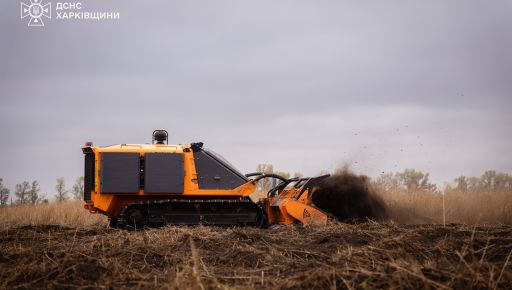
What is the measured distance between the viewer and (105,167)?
41.2 feet

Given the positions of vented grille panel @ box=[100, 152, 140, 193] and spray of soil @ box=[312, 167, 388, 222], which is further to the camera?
spray of soil @ box=[312, 167, 388, 222]

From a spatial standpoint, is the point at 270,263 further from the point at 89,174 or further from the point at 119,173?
the point at 89,174

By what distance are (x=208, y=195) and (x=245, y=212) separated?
3.17 ft

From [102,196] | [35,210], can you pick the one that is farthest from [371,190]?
[35,210]

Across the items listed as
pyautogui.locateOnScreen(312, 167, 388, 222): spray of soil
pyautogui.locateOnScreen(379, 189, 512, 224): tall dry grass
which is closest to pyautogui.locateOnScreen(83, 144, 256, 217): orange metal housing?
pyautogui.locateOnScreen(312, 167, 388, 222): spray of soil

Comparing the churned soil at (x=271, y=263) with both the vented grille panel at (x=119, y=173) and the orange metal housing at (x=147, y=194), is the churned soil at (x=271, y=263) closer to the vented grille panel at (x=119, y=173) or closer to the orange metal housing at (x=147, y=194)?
the vented grille panel at (x=119, y=173)

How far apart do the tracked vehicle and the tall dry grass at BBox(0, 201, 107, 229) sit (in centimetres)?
370

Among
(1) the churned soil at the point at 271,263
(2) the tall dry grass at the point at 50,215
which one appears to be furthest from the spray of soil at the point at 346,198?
(2) the tall dry grass at the point at 50,215

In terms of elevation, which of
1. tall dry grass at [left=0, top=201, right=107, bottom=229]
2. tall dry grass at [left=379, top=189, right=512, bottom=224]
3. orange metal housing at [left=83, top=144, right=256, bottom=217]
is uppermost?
orange metal housing at [left=83, top=144, right=256, bottom=217]

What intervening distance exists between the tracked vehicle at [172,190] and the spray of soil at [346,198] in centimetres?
68

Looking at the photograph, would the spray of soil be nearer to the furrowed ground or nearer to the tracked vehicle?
the tracked vehicle

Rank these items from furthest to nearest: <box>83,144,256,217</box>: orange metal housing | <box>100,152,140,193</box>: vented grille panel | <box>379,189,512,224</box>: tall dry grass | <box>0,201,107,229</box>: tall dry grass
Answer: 1. <box>0,201,107,229</box>: tall dry grass
2. <box>379,189,512,224</box>: tall dry grass
3. <box>83,144,256,217</box>: orange metal housing
4. <box>100,152,140,193</box>: vented grille panel

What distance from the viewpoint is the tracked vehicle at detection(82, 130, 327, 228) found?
12.6 meters

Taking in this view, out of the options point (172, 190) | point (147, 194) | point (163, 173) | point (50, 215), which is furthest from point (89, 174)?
point (50, 215)
